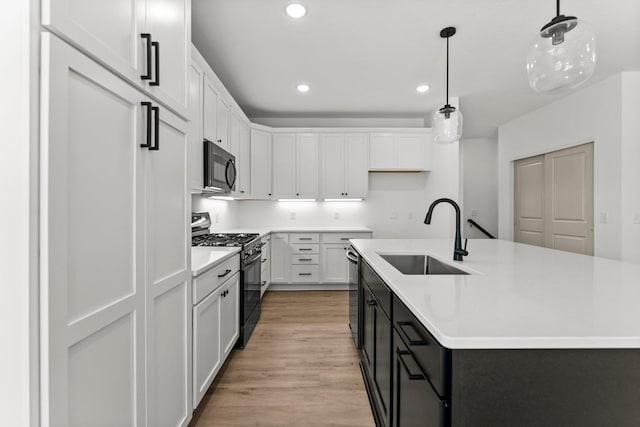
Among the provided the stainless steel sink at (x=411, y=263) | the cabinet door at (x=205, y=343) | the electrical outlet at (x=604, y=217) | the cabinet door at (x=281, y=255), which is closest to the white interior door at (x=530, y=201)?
the electrical outlet at (x=604, y=217)

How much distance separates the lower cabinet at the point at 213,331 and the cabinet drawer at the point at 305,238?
76.2 inches

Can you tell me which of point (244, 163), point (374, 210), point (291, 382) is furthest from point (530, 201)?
point (291, 382)

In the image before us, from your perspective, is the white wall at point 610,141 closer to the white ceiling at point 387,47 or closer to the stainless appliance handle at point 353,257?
the white ceiling at point 387,47

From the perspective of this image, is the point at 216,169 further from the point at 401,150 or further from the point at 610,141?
the point at 610,141

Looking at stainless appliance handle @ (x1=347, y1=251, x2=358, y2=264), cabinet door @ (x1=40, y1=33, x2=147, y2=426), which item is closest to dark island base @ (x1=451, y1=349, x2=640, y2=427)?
cabinet door @ (x1=40, y1=33, x2=147, y2=426)

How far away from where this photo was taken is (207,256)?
2.11m

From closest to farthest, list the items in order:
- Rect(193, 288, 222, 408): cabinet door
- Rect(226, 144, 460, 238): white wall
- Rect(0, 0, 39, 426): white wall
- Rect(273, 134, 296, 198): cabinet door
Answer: Rect(0, 0, 39, 426): white wall
Rect(193, 288, 222, 408): cabinet door
Rect(273, 134, 296, 198): cabinet door
Rect(226, 144, 460, 238): white wall

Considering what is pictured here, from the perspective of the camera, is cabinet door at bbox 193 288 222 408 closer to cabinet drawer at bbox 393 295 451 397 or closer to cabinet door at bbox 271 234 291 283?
cabinet drawer at bbox 393 295 451 397

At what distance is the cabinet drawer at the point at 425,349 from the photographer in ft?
2.62

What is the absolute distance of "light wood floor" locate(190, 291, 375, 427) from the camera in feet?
5.93

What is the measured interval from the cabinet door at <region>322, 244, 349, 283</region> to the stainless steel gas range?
1.34 meters

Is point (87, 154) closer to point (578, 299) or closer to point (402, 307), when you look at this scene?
point (402, 307)

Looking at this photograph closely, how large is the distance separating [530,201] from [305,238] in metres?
3.70

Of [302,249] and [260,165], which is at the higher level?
[260,165]
